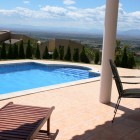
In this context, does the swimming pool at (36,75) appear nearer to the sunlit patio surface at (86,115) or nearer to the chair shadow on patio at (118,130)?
the sunlit patio surface at (86,115)

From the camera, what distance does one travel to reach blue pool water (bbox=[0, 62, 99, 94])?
1172 cm

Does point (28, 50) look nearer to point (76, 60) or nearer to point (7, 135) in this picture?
point (76, 60)

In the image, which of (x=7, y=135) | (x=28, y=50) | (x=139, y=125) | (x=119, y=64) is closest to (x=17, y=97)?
(x=139, y=125)

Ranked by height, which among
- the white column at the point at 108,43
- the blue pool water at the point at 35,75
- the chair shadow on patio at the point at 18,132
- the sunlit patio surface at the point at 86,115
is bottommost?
the blue pool water at the point at 35,75

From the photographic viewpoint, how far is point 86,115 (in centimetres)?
592

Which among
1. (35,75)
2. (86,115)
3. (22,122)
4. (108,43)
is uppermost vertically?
(108,43)

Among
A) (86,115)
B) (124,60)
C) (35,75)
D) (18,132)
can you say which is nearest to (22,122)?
(18,132)

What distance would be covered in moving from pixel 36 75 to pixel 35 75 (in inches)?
1.9

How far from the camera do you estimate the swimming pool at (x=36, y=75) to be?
1173 cm

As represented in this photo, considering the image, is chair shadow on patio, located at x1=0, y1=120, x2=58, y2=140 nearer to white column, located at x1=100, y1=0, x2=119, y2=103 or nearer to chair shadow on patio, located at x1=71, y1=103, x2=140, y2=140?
chair shadow on patio, located at x1=71, y1=103, x2=140, y2=140

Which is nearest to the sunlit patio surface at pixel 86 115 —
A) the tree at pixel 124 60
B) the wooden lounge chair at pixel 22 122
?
the wooden lounge chair at pixel 22 122

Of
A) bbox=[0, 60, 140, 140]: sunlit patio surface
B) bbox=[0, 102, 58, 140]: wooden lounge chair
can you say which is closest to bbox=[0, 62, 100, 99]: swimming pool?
bbox=[0, 60, 140, 140]: sunlit patio surface

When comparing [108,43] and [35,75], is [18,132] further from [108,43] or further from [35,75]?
[35,75]

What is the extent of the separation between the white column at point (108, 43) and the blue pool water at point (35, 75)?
495 centimetres
